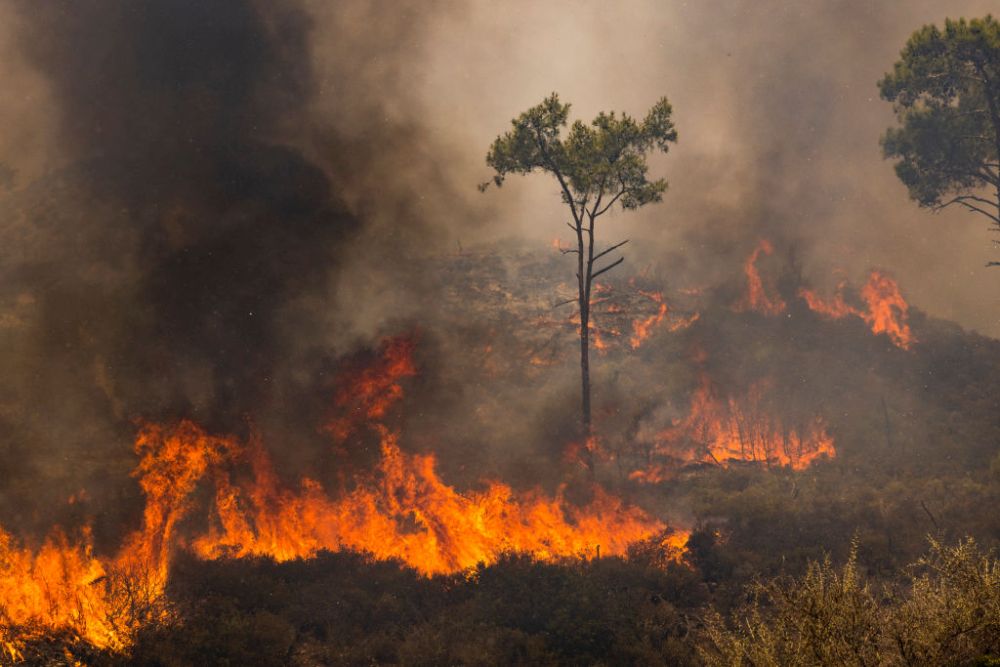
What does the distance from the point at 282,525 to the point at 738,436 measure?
20.9 metres

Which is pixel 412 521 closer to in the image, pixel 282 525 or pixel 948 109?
pixel 282 525

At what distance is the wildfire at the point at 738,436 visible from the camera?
26781mm

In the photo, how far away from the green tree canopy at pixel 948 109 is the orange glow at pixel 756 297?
8782 mm

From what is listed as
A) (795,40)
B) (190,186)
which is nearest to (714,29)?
(795,40)

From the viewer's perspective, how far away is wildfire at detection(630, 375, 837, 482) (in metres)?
26.8

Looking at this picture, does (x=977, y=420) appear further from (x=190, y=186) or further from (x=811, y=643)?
(x=190, y=186)

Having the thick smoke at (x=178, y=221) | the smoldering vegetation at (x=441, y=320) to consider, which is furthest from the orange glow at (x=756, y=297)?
the thick smoke at (x=178, y=221)

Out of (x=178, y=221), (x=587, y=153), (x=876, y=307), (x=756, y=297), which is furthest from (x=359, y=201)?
(x=876, y=307)

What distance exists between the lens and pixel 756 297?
118ft

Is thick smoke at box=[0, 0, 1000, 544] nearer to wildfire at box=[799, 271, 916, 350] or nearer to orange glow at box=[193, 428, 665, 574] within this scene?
orange glow at box=[193, 428, 665, 574]

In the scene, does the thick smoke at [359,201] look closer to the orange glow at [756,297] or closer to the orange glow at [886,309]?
the orange glow at [756,297]

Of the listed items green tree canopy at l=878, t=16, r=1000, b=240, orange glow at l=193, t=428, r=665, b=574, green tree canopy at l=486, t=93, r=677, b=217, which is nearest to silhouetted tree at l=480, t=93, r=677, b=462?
green tree canopy at l=486, t=93, r=677, b=217

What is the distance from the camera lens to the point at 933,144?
101 ft

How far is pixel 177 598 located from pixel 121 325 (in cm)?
1118
